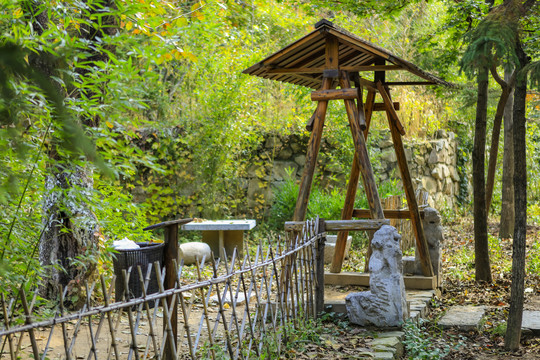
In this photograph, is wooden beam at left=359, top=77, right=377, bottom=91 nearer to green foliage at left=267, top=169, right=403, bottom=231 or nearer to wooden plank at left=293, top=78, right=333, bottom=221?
wooden plank at left=293, top=78, right=333, bottom=221

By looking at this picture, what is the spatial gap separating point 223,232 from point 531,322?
4975 mm

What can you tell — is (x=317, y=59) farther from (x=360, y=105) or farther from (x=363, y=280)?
(x=363, y=280)

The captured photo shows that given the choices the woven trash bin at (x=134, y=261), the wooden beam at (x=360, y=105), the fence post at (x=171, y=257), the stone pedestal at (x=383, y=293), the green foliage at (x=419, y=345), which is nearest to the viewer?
the fence post at (x=171, y=257)

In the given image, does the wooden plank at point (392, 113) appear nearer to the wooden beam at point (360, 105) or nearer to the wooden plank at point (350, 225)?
the wooden beam at point (360, 105)

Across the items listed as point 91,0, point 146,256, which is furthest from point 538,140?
point 91,0

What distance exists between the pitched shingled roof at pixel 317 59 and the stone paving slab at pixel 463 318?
2.49 metres

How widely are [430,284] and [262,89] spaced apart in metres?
7.13

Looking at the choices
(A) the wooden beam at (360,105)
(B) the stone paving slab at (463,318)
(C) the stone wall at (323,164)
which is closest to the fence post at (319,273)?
(A) the wooden beam at (360,105)

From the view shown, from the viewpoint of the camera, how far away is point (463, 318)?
535 centimetres

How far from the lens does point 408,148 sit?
1111cm

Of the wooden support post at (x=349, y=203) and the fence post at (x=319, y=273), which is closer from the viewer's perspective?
the fence post at (x=319, y=273)

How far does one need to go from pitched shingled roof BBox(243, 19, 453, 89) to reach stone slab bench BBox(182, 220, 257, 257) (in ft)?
9.74

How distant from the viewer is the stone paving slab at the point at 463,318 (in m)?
5.16

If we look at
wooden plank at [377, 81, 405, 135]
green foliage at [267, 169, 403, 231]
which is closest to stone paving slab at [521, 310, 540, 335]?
wooden plank at [377, 81, 405, 135]
